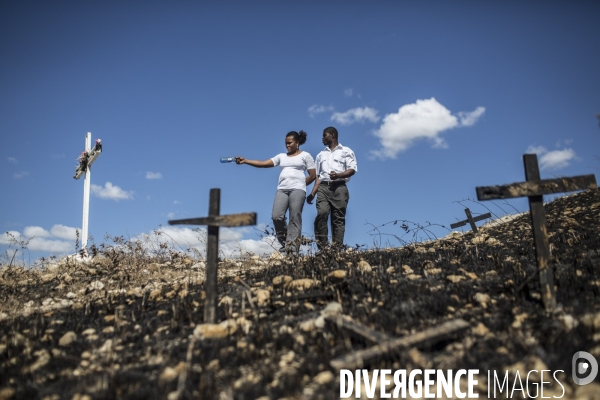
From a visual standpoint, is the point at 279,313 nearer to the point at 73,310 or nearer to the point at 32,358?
the point at 32,358

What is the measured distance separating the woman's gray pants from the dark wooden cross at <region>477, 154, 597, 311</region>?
10.8 ft

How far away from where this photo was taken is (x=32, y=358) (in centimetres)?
287

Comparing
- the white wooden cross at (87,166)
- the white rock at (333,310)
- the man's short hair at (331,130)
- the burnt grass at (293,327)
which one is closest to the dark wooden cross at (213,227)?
the burnt grass at (293,327)

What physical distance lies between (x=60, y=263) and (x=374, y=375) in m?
6.47

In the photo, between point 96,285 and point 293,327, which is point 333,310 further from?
point 96,285

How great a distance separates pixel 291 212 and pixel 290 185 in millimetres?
403

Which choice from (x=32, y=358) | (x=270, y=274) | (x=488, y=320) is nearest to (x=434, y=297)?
(x=488, y=320)

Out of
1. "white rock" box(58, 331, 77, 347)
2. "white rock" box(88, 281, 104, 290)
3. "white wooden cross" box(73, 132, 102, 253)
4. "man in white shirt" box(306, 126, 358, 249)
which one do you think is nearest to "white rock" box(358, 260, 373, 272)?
"man in white shirt" box(306, 126, 358, 249)

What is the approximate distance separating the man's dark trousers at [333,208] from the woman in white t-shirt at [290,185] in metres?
0.33

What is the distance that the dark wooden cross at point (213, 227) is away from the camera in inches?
125

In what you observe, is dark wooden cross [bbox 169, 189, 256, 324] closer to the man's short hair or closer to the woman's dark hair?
the woman's dark hair

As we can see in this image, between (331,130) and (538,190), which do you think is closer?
(538,190)

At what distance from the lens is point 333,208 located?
21.5ft

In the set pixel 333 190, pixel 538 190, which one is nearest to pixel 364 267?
pixel 538 190
